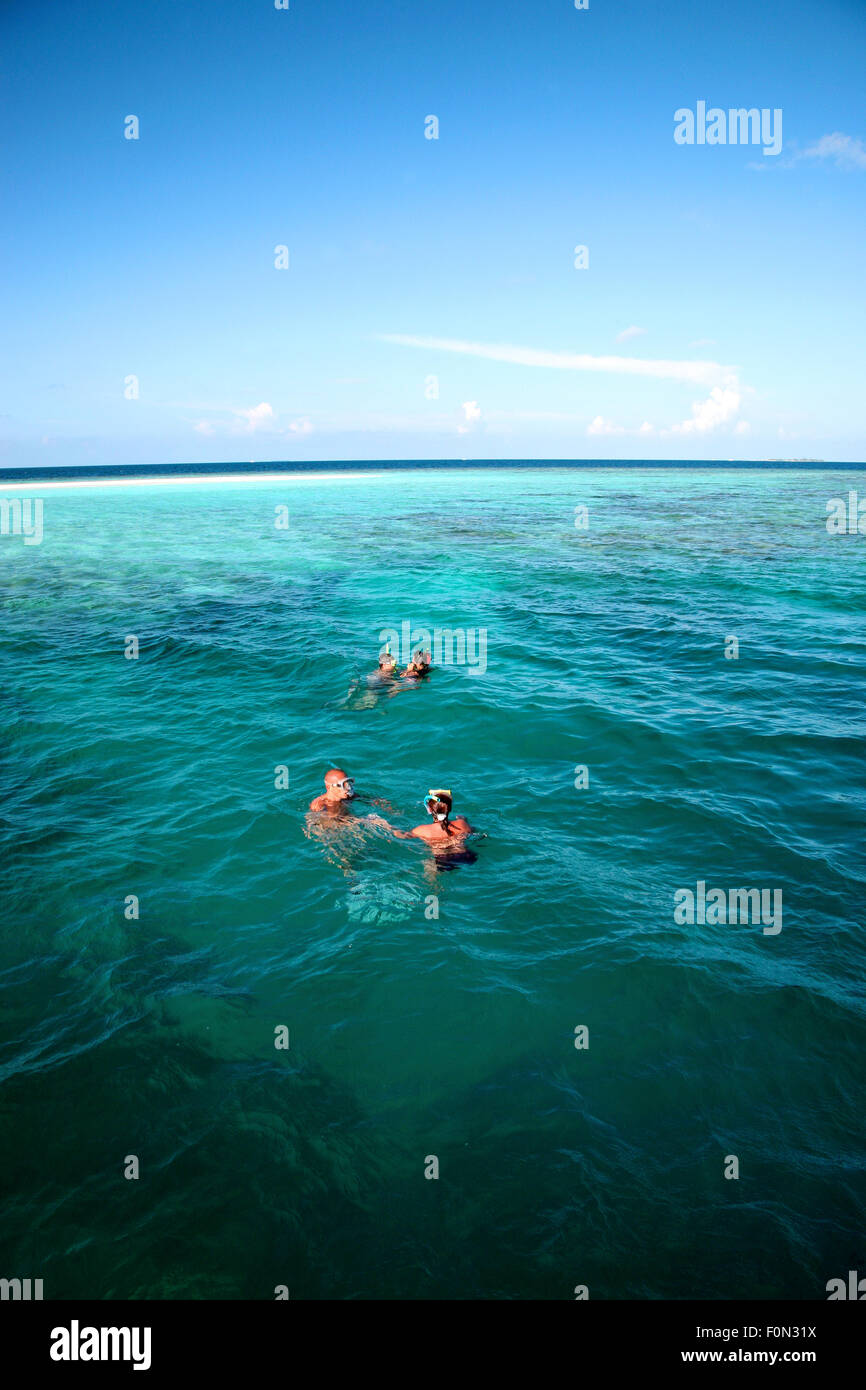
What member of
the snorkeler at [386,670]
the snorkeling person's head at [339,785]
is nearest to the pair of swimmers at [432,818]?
the snorkeling person's head at [339,785]

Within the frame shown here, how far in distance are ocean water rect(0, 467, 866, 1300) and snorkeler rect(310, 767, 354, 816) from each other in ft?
2.20

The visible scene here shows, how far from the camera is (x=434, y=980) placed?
1023 cm

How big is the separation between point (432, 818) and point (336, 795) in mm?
1962

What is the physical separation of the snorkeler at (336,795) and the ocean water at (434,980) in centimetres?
67

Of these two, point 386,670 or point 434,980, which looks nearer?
point 434,980

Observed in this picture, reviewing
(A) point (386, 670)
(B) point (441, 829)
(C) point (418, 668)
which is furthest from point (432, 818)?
(A) point (386, 670)

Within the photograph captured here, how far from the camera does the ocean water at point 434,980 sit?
6.89 metres

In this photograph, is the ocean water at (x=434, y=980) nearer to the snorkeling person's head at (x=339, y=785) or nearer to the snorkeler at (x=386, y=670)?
the snorkeling person's head at (x=339, y=785)

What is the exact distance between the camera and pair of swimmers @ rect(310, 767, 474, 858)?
1281 centimetres

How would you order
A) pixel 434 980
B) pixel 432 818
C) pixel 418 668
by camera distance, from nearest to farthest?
pixel 434 980 < pixel 432 818 < pixel 418 668

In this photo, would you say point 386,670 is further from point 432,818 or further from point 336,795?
point 432,818

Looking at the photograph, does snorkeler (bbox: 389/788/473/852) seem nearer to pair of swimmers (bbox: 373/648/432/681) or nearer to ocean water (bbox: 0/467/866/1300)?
ocean water (bbox: 0/467/866/1300)

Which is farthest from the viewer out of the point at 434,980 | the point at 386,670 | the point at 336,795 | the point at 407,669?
the point at 407,669
